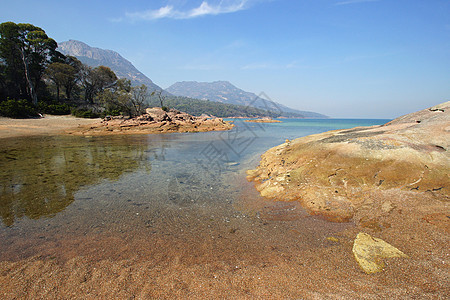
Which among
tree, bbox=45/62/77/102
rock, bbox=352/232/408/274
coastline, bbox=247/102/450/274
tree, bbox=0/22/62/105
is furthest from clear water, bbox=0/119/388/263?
tree, bbox=45/62/77/102

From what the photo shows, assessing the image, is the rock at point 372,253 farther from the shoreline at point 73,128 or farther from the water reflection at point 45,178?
the shoreline at point 73,128

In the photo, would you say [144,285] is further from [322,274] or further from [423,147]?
[423,147]

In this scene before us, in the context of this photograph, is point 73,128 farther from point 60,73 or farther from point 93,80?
point 93,80

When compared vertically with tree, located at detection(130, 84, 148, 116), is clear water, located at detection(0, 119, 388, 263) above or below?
below

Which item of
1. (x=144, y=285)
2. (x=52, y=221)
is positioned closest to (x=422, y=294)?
(x=144, y=285)

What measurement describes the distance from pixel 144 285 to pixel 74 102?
201 ft

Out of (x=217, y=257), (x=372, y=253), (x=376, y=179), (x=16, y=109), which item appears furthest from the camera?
(x=16, y=109)

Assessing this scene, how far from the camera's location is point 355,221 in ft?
17.2

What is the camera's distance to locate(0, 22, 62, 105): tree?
3984 cm

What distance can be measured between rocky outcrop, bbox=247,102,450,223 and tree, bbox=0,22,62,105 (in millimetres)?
55191

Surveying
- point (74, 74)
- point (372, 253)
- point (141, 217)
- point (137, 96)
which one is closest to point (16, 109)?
point (74, 74)

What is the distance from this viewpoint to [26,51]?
Answer: 143ft

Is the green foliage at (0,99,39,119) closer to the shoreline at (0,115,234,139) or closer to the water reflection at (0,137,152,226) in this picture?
the shoreline at (0,115,234,139)

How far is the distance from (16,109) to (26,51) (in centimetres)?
2124
